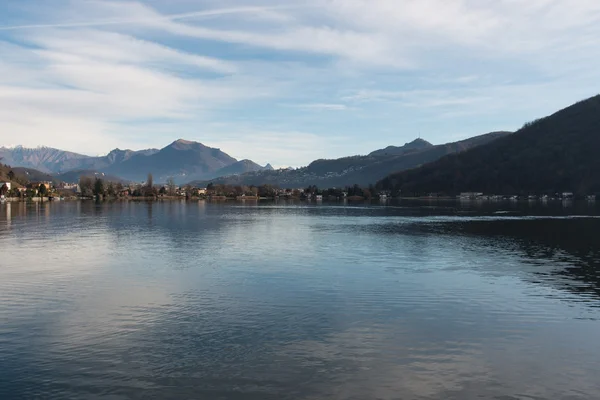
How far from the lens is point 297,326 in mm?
25828

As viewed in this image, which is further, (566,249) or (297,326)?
(566,249)

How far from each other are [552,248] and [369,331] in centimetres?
4451

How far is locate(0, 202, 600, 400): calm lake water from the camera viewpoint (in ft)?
61.2

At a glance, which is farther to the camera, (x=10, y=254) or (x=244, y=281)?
(x=10, y=254)

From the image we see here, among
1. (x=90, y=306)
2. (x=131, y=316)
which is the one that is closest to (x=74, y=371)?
(x=131, y=316)

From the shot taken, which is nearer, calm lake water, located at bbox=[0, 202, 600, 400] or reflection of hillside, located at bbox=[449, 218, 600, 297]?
calm lake water, located at bbox=[0, 202, 600, 400]

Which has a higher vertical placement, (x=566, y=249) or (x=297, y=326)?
(x=297, y=326)

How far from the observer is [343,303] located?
1220 inches

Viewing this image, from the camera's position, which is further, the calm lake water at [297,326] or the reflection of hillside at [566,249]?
the reflection of hillside at [566,249]

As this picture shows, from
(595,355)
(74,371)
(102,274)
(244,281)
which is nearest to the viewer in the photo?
(74,371)

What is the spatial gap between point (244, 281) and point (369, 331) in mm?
14802

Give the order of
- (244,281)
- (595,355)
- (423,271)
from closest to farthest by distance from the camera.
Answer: (595,355) < (244,281) < (423,271)

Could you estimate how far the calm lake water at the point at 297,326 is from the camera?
18.7 metres

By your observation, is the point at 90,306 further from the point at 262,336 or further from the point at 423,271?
the point at 423,271
